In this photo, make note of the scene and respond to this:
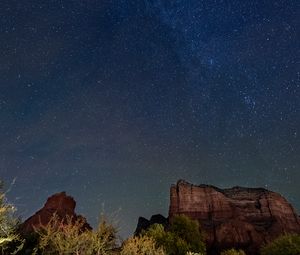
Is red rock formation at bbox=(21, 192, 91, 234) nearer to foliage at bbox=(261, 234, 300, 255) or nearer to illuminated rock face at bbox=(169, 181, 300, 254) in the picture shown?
illuminated rock face at bbox=(169, 181, 300, 254)

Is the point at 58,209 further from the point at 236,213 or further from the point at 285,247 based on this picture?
the point at 285,247

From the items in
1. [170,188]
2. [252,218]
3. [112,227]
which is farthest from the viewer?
[170,188]

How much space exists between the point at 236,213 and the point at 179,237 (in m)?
45.2

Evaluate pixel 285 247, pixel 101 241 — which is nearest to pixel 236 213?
pixel 285 247

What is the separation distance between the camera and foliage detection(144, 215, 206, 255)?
6025cm

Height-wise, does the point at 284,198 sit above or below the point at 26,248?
above

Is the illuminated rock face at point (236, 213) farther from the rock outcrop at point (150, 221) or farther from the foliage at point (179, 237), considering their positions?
the foliage at point (179, 237)

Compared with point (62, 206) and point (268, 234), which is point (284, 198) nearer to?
point (268, 234)

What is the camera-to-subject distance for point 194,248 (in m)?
65.0

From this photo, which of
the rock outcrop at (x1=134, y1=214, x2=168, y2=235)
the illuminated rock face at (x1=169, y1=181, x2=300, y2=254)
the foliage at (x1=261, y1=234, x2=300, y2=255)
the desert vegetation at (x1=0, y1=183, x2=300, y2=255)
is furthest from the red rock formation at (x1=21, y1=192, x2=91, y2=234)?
the foliage at (x1=261, y1=234, x2=300, y2=255)

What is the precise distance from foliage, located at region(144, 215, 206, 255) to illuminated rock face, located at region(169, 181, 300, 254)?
2070cm

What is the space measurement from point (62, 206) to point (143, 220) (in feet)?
139

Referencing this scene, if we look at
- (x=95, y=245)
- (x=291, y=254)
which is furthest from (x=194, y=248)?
(x=95, y=245)

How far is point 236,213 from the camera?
105625mm
